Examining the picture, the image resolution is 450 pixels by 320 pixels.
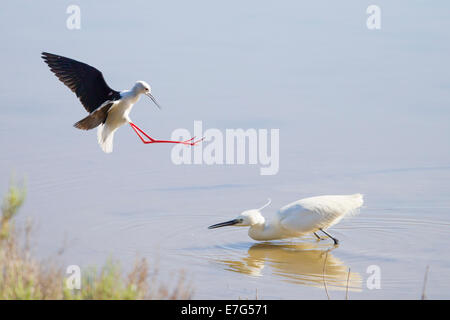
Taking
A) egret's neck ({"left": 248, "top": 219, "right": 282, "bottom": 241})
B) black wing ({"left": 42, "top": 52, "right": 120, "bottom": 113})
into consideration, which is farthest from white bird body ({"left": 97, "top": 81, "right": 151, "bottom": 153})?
egret's neck ({"left": 248, "top": 219, "right": 282, "bottom": 241})

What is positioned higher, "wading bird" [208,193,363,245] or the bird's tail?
the bird's tail

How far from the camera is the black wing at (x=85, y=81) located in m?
7.82

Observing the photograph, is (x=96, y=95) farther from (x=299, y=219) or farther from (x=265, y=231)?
(x=299, y=219)

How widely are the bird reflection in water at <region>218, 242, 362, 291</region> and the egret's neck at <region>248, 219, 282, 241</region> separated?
0.39ft

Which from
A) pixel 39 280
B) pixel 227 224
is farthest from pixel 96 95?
pixel 39 280

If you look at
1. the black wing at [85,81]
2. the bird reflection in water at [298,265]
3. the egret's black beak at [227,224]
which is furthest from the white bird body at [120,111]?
the bird reflection in water at [298,265]

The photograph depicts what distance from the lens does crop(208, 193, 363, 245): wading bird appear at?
885 centimetres

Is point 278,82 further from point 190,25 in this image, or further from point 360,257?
point 360,257

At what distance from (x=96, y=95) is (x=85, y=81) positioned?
0.17 m

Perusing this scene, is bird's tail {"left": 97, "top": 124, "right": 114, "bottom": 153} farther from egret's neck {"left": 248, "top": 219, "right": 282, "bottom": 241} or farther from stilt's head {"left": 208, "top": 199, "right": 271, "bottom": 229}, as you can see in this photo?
egret's neck {"left": 248, "top": 219, "right": 282, "bottom": 241}

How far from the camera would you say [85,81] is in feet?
25.8

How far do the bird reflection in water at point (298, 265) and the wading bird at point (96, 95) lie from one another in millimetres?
1433

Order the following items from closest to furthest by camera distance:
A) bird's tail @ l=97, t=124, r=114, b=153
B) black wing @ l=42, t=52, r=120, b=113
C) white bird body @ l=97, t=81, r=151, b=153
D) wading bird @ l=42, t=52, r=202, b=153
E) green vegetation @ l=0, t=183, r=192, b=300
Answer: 1. green vegetation @ l=0, t=183, r=192, b=300
2. white bird body @ l=97, t=81, r=151, b=153
3. wading bird @ l=42, t=52, r=202, b=153
4. black wing @ l=42, t=52, r=120, b=113
5. bird's tail @ l=97, t=124, r=114, b=153

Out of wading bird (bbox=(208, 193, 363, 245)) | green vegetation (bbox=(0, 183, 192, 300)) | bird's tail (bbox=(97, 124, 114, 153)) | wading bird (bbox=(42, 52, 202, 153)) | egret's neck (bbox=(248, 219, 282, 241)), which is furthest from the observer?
egret's neck (bbox=(248, 219, 282, 241))
